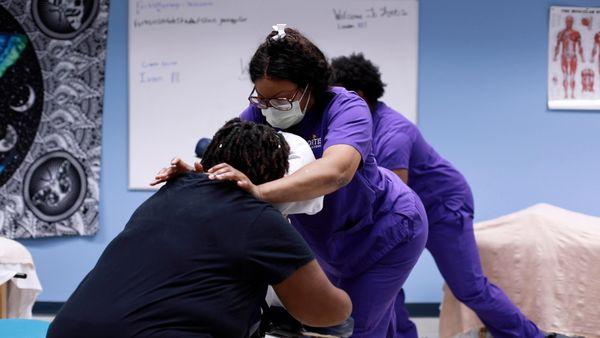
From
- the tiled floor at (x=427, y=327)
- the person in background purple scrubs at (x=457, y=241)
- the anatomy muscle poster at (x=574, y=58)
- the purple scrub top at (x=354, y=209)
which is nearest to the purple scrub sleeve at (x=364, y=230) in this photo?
the purple scrub top at (x=354, y=209)

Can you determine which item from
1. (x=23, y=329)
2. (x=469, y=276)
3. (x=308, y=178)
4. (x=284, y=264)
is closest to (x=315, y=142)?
(x=308, y=178)

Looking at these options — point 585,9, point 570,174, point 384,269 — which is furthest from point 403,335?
point 585,9

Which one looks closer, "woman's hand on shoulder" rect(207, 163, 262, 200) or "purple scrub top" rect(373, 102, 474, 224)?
"woman's hand on shoulder" rect(207, 163, 262, 200)

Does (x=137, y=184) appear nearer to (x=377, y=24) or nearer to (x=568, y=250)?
(x=377, y=24)

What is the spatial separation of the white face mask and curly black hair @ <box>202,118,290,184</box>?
0.32 meters

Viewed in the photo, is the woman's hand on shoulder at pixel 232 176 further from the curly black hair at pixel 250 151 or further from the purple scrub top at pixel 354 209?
the purple scrub top at pixel 354 209

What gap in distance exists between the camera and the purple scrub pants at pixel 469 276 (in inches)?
102

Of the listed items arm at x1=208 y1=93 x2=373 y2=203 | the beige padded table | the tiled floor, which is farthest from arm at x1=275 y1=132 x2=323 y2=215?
the tiled floor

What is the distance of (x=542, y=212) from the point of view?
9.29 feet

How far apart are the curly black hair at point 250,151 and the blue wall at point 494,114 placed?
7.89 ft

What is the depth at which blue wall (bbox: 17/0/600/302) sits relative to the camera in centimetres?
353

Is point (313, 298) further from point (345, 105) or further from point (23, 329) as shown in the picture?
point (23, 329)

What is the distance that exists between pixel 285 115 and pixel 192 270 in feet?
2.02

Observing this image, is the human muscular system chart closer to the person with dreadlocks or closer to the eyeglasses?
the eyeglasses
